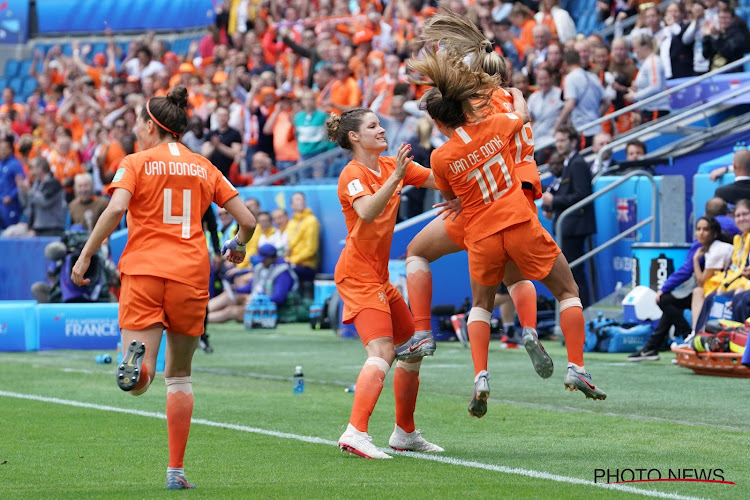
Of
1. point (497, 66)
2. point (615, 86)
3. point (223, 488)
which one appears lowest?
point (223, 488)

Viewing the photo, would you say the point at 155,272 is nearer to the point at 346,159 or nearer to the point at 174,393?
the point at 174,393

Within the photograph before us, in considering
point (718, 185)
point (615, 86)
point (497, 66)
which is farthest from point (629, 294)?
point (497, 66)

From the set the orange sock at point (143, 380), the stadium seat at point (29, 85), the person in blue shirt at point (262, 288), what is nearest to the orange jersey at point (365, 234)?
the orange sock at point (143, 380)

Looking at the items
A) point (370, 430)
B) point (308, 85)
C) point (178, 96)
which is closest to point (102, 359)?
point (370, 430)

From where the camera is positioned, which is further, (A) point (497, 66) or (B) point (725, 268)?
(B) point (725, 268)

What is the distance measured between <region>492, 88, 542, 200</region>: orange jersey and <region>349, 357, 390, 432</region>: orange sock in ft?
4.75

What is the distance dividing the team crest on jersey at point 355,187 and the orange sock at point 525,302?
4.28 ft

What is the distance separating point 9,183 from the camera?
25125 millimetres

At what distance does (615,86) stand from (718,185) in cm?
337

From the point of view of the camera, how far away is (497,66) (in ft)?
26.5

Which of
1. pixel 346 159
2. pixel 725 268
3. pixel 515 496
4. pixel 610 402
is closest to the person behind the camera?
pixel 515 496

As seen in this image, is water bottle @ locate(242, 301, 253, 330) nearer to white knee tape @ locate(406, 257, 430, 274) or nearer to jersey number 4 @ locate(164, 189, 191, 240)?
white knee tape @ locate(406, 257, 430, 274)

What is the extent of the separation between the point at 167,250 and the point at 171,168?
406 millimetres

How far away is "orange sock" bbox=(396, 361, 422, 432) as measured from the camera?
784 cm
